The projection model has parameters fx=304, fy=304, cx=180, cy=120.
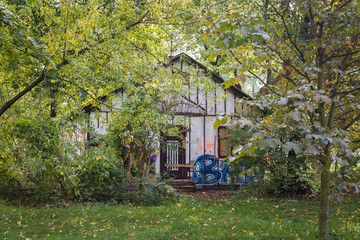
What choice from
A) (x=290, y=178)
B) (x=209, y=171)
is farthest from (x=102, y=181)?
(x=290, y=178)

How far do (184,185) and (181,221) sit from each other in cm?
658

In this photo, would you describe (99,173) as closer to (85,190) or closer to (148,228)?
(85,190)

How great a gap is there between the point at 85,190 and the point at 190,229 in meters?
4.68

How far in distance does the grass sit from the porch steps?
3300 millimetres

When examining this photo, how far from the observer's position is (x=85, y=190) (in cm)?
991

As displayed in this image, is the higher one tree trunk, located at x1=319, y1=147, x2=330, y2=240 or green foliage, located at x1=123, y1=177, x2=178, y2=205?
tree trunk, located at x1=319, y1=147, x2=330, y2=240

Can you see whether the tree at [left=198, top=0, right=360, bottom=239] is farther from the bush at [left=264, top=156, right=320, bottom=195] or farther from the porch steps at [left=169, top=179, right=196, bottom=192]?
the porch steps at [left=169, top=179, right=196, bottom=192]

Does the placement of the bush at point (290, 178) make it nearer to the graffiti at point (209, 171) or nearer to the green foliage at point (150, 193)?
the graffiti at point (209, 171)

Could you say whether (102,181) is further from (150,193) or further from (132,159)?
(150,193)

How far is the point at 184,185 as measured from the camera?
13.8 metres

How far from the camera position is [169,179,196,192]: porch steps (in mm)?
13406

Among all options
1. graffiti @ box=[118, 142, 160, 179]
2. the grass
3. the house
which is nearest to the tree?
the grass

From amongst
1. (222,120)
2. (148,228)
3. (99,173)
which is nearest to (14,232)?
(148,228)

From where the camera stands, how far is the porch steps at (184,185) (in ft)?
44.0
